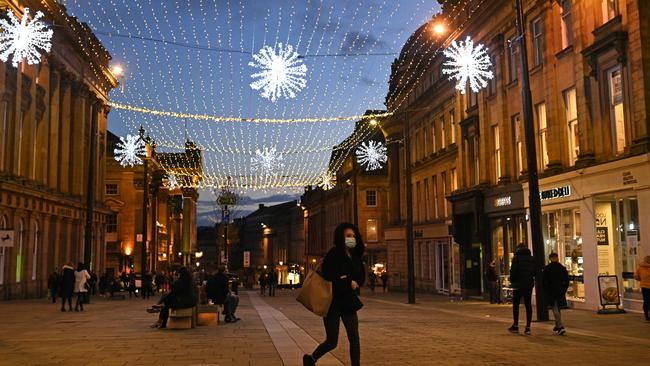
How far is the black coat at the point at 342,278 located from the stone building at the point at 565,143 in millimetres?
13141

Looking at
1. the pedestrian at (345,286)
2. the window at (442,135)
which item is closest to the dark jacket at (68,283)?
the pedestrian at (345,286)

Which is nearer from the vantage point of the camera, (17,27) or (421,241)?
(17,27)

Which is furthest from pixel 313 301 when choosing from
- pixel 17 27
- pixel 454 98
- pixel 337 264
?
pixel 454 98

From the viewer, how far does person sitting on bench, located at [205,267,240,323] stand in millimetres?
18812

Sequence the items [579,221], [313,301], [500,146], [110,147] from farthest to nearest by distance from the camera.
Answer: [110,147] < [500,146] < [579,221] < [313,301]

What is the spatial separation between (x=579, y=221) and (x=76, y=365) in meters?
17.7

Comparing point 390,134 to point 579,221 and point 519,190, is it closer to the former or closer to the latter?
point 519,190

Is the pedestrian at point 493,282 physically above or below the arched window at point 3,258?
below

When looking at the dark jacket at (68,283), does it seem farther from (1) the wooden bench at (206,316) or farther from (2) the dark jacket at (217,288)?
(1) the wooden bench at (206,316)

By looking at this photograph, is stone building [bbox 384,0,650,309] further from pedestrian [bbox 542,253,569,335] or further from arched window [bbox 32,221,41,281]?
arched window [bbox 32,221,41,281]

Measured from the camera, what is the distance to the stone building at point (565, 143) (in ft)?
64.8

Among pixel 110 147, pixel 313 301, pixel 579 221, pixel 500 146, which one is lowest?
pixel 313 301

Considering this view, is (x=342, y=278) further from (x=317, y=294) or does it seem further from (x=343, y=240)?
(x=343, y=240)

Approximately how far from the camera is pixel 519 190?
26.8 m
